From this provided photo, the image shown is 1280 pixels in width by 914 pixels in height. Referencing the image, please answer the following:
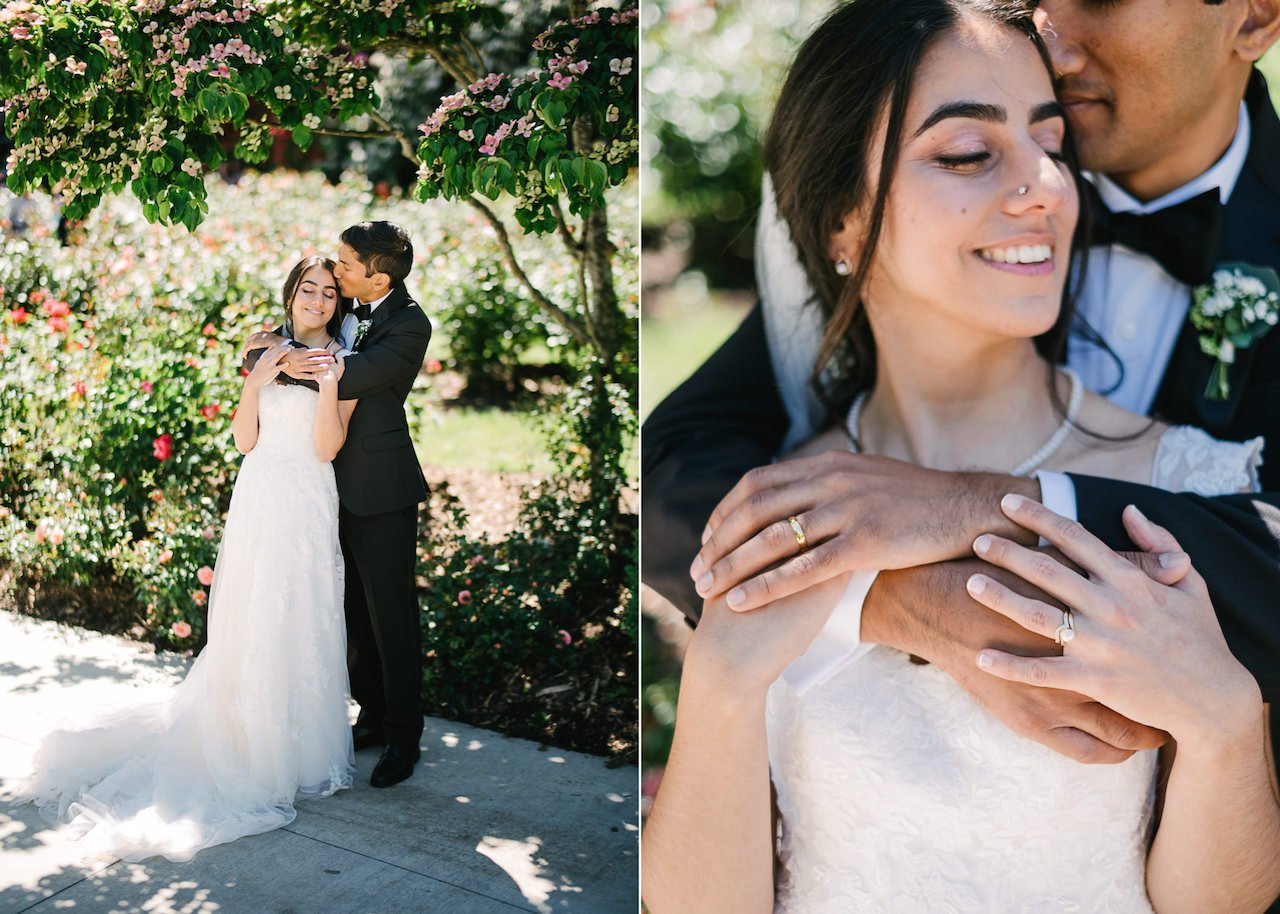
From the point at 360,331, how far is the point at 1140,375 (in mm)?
2156

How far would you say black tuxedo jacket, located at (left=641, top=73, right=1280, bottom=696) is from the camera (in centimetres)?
176

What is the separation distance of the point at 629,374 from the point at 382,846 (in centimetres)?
217

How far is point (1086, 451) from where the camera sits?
1967mm

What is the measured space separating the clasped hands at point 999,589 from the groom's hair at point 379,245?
174cm

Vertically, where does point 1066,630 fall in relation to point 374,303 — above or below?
below

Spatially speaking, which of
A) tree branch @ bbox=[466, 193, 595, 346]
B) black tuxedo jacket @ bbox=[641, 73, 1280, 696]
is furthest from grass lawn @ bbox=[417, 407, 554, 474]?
black tuxedo jacket @ bbox=[641, 73, 1280, 696]

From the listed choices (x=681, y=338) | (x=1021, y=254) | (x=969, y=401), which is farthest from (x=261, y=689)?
(x=1021, y=254)

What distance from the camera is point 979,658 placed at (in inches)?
69.2

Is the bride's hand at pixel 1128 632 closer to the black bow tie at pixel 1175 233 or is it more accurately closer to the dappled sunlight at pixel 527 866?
the black bow tie at pixel 1175 233

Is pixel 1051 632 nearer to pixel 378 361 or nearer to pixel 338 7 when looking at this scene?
pixel 378 361

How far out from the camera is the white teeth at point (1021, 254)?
72.9 inches

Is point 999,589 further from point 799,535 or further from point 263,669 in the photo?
point 263,669

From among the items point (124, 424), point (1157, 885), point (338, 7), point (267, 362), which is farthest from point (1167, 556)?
point (124, 424)

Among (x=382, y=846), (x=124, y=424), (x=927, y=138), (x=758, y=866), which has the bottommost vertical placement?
(x=382, y=846)
